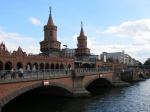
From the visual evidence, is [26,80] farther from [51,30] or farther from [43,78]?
[51,30]

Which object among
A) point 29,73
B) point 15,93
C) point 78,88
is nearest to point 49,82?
point 29,73

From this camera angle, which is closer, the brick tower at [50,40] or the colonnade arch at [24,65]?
the colonnade arch at [24,65]

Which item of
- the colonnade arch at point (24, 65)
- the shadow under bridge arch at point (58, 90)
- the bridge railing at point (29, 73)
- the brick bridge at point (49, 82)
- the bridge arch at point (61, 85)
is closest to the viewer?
the brick bridge at point (49, 82)

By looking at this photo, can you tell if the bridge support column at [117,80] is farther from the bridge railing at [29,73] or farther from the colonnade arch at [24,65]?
the bridge railing at [29,73]

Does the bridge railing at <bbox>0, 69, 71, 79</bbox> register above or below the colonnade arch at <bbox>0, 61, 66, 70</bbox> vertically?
below

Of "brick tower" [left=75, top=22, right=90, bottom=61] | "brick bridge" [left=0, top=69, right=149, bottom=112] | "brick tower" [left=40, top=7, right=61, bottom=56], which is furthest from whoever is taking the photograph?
"brick tower" [left=75, top=22, right=90, bottom=61]

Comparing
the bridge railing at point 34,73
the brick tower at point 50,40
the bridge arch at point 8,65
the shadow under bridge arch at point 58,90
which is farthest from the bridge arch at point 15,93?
the brick tower at point 50,40

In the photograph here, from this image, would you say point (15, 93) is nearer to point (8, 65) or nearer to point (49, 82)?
point (49, 82)

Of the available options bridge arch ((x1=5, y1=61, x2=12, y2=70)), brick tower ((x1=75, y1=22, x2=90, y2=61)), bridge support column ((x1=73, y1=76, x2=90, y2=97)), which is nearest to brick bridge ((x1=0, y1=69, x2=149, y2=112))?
bridge support column ((x1=73, y1=76, x2=90, y2=97))

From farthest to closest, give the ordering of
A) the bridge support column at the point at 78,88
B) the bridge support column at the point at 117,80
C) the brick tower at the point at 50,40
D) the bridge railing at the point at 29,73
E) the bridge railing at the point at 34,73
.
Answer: the brick tower at the point at 50,40, the bridge support column at the point at 117,80, the bridge support column at the point at 78,88, the bridge railing at the point at 34,73, the bridge railing at the point at 29,73

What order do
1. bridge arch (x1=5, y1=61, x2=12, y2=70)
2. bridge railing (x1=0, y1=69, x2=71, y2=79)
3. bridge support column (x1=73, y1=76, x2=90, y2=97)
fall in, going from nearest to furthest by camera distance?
bridge railing (x1=0, y1=69, x2=71, y2=79) → bridge support column (x1=73, y1=76, x2=90, y2=97) → bridge arch (x1=5, y1=61, x2=12, y2=70)

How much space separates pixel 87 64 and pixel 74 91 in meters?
52.1

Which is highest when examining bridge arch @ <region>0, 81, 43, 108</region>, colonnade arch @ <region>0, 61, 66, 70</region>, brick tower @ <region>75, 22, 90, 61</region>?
brick tower @ <region>75, 22, 90, 61</region>

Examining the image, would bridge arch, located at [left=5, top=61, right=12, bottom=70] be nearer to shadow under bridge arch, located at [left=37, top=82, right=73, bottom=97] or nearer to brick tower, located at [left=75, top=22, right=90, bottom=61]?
shadow under bridge arch, located at [left=37, top=82, right=73, bottom=97]
